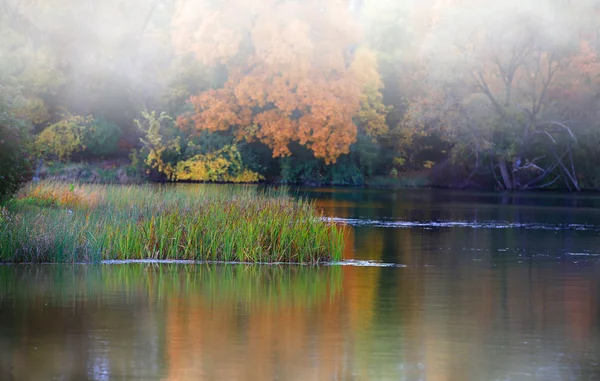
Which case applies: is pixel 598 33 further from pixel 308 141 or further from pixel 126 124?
pixel 126 124

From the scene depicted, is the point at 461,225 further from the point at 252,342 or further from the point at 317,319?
the point at 252,342

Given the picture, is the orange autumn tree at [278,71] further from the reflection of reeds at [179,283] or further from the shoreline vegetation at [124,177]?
the reflection of reeds at [179,283]

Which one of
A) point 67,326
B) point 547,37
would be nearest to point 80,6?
point 547,37

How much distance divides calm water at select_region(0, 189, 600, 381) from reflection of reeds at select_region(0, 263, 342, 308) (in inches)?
1.1

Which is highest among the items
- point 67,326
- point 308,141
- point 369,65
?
point 369,65

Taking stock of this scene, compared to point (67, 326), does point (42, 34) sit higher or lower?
higher

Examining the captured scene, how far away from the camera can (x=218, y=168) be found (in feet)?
155

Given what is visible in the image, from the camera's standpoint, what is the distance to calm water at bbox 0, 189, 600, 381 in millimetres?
8961

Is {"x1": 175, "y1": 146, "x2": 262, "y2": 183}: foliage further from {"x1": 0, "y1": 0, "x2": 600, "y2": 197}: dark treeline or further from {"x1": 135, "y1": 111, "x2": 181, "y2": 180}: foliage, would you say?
{"x1": 135, "y1": 111, "x2": 181, "y2": 180}: foliage

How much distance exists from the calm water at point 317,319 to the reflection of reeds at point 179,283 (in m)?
0.03

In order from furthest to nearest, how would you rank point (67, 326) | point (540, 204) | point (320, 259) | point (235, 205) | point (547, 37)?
point (547, 37), point (540, 204), point (235, 205), point (320, 259), point (67, 326)

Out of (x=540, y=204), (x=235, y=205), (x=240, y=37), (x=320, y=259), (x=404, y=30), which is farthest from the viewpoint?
(x=404, y=30)

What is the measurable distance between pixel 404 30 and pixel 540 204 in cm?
1840

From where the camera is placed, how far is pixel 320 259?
1741 centimetres
